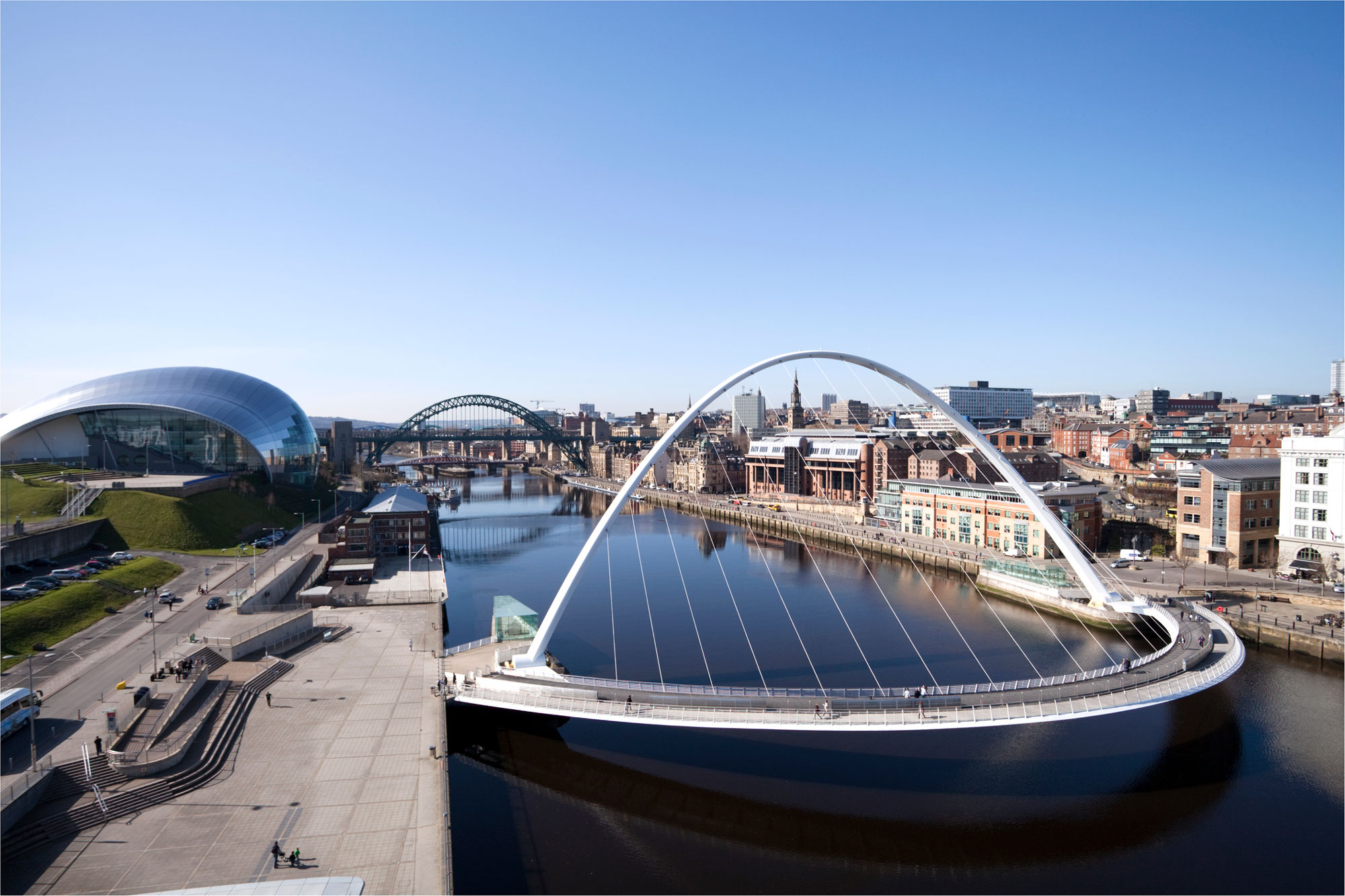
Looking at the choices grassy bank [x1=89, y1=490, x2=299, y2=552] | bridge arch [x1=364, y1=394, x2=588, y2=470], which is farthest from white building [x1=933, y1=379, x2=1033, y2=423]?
grassy bank [x1=89, y1=490, x2=299, y2=552]

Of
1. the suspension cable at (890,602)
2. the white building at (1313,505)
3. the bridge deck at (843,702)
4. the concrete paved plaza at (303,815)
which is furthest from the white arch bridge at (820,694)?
A: the white building at (1313,505)

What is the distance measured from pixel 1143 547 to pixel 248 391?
244 ft

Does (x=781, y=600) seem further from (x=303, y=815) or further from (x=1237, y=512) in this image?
(x=303, y=815)

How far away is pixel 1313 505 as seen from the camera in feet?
127

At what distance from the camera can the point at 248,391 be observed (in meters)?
68.5

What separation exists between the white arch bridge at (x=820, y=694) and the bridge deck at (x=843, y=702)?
3cm

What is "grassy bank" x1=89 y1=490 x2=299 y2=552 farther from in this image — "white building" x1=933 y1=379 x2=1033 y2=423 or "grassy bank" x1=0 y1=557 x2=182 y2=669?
"white building" x1=933 y1=379 x2=1033 y2=423

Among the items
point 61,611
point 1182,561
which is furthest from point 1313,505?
point 61,611

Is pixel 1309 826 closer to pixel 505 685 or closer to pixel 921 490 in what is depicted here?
pixel 505 685

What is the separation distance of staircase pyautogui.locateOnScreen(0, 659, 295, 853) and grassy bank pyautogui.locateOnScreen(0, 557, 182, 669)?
990 cm

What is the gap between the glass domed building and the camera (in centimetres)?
5884

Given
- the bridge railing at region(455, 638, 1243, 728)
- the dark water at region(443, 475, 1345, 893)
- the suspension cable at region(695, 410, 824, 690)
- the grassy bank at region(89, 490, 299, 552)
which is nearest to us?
the dark water at region(443, 475, 1345, 893)

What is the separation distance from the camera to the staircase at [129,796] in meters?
15.0

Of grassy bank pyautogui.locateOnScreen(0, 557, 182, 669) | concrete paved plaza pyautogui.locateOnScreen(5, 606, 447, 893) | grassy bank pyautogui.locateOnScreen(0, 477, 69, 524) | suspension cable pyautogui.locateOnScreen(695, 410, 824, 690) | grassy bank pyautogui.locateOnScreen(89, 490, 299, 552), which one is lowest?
suspension cable pyautogui.locateOnScreen(695, 410, 824, 690)
